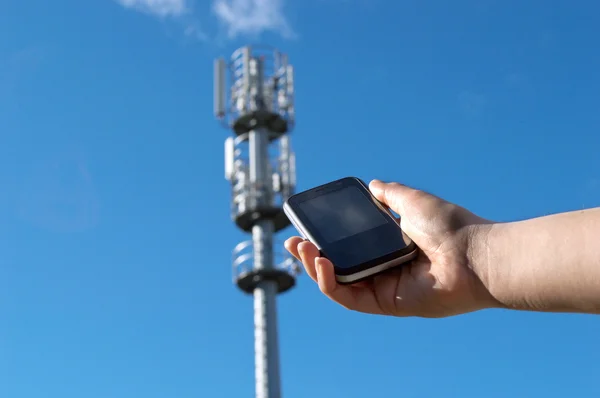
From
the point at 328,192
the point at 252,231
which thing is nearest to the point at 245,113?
the point at 252,231

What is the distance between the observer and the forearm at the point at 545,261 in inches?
115

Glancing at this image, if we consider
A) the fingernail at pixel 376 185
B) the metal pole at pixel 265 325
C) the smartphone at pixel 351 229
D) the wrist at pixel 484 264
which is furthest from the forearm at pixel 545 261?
the metal pole at pixel 265 325

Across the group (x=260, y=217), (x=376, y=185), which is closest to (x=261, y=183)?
(x=260, y=217)

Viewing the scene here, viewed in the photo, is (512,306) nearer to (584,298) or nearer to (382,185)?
(584,298)

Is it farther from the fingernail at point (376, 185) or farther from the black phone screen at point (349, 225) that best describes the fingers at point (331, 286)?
the fingernail at point (376, 185)

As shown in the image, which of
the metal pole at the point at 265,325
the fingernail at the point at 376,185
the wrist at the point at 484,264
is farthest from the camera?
the metal pole at the point at 265,325

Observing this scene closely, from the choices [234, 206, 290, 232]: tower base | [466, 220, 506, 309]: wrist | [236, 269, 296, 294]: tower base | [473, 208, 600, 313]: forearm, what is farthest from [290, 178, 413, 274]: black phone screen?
[234, 206, 290, 232]: tower base

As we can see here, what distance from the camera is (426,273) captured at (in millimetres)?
3639

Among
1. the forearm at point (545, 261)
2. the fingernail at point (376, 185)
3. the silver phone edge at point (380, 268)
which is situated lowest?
the forearm at point (545, 261)

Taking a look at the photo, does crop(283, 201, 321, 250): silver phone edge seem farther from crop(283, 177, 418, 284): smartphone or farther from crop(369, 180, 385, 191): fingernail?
crop(369, 180, 385, 191): fingernail

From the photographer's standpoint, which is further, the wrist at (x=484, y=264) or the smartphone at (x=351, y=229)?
the smartphone at (x=351, y=229)

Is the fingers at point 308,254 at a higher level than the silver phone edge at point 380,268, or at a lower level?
higher

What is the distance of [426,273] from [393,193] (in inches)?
22.5

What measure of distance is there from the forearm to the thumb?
0.58 meters
